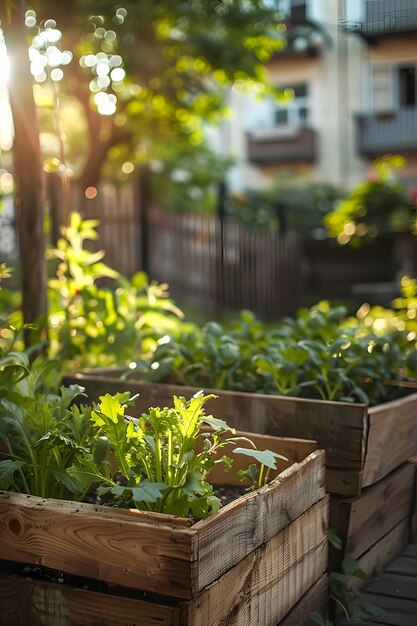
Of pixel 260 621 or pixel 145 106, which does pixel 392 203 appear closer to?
pixel 145 106

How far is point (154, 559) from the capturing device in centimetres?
164

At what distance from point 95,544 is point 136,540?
0.36 ft

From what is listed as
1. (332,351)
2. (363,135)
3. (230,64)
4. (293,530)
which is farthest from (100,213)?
(363,135)

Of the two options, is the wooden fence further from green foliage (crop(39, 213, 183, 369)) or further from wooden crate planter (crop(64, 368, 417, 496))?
wooden crate planter (crop(64, 368, 417, 496))

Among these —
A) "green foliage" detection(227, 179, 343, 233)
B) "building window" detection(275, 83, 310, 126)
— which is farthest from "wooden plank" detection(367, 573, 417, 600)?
"building window" detection(275, 83, 310, 126)

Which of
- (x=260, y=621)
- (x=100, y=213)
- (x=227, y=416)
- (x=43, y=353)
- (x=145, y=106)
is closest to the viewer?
(x=260, y=621)

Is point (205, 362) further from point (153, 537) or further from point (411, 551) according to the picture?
point (153, 537)

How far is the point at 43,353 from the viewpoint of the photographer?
134 inches

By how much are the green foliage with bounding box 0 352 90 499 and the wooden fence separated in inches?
299

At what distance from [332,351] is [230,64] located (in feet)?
26.0

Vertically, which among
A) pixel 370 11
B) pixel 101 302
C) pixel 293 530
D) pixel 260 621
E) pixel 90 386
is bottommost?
pixel 260 621

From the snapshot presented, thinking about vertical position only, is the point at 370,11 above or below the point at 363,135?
below

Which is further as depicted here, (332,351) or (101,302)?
(101,302)

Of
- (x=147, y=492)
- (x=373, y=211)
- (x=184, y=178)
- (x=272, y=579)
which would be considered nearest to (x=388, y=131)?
(x=184, y=178)
